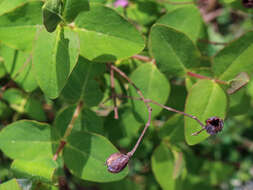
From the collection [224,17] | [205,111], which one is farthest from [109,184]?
[224,17]

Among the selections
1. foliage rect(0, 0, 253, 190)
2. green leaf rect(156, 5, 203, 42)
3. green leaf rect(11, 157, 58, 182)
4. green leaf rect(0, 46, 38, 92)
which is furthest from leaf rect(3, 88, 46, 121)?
green leaf rect(156, 5, 203, 42)

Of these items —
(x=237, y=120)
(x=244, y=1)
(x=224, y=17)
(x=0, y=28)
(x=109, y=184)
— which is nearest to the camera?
(x=0, y=28)

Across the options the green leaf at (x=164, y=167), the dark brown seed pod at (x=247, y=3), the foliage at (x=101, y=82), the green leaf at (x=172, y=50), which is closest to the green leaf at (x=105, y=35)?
the foliage at (x=101, y=82)

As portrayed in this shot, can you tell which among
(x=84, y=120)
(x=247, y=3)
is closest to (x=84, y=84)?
(x=84, y=120)

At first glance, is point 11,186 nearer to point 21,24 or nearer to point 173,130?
point 21,24

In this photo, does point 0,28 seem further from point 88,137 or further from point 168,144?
point 168,144

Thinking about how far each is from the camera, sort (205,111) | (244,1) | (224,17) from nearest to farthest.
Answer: (205,111)
(244,1)
(224,17)

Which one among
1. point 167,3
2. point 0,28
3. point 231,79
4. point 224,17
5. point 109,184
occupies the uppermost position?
point 0,28

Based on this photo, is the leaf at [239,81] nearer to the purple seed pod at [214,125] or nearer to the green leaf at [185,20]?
the purple seed pod at [214,125]
